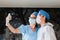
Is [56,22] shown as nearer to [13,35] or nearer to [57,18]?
[57,18]

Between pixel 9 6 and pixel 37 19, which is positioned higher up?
pixel 9 6

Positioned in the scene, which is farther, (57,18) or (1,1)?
(57,18)

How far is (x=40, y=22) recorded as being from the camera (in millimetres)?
2170

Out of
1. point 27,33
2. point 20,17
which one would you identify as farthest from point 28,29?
point 20,17

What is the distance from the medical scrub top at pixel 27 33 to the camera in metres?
2.25

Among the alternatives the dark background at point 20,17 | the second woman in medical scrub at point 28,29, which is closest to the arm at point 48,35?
the second woman in medical scrub at point 28,29

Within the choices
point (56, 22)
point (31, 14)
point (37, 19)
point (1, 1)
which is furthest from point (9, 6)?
point (56, 22)

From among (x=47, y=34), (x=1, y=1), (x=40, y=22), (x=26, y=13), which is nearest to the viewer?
(x=47, y=34)

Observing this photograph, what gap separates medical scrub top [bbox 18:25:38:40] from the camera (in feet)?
7.39

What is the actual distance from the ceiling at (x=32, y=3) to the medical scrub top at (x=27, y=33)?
12.8 inches

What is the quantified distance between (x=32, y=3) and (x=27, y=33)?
44 centimetres

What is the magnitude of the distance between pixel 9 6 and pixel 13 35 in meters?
0.44

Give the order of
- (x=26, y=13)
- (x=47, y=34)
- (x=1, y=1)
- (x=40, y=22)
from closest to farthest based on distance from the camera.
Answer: (x=47, y=34) < (x=40, y=22) < (x=1, y=1) < (x=26, y=13)

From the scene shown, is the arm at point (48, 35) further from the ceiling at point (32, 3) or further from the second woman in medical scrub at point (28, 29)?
the ceiling at point (32, 3)
